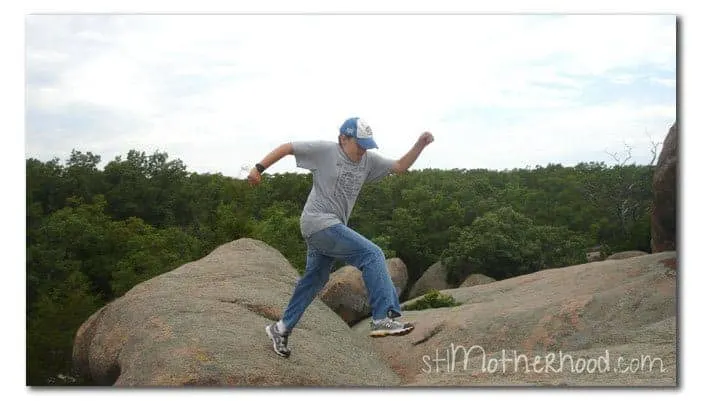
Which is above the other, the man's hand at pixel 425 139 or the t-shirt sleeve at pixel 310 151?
the man's hand at pixel 425 139

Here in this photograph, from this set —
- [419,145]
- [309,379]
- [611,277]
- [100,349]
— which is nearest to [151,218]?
[100,349]

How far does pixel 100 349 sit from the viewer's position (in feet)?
33.9

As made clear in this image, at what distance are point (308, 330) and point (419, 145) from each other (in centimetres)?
358

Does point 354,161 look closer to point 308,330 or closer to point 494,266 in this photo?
point 308,330

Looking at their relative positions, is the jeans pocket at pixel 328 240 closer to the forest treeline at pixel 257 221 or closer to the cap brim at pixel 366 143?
the cap brim at pixel 366 143

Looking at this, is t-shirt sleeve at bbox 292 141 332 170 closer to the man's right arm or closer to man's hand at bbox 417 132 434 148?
the man's right arm

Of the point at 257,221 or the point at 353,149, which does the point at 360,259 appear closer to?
the point at 353,149

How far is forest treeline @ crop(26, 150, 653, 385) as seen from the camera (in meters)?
10.6

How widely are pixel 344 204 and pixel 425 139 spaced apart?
1029 mm

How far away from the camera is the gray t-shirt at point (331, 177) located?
841 cm

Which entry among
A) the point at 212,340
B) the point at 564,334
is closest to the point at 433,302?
the point at 564,334

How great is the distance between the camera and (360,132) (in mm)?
8539

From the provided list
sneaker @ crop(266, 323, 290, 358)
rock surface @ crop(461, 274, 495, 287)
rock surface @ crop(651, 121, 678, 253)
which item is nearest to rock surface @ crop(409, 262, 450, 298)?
rock surface @ crop(461, 274, 495, 287)

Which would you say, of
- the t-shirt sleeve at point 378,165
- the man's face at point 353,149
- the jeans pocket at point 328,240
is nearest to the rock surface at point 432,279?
the t-shirt sleeve at point 378,165
